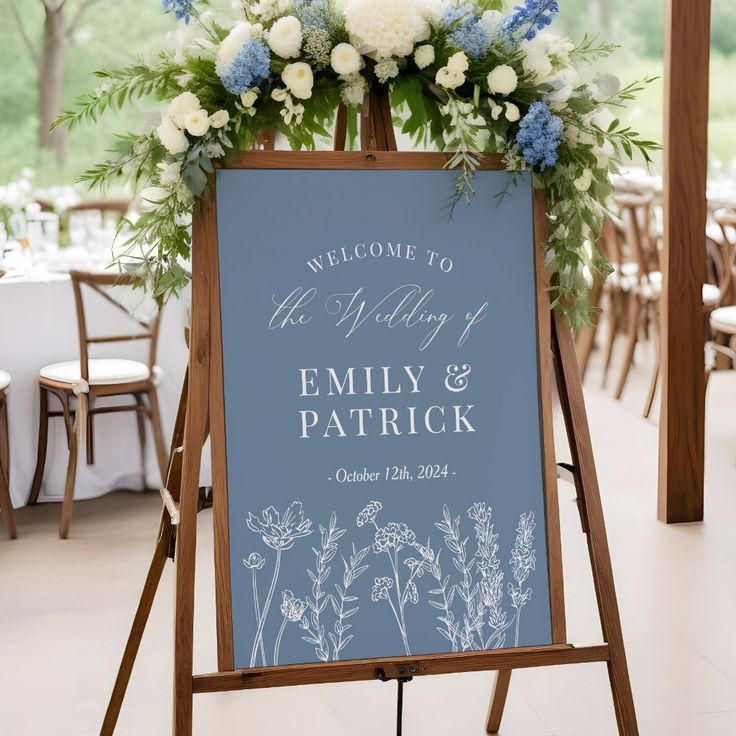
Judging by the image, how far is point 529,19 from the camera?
1.93 meters

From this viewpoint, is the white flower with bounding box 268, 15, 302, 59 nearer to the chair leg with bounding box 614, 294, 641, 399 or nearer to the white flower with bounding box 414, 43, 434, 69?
the white flower with bounding box 414, 43, 434, 69

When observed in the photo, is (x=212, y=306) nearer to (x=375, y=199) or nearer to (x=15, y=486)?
(x=375, y=199)

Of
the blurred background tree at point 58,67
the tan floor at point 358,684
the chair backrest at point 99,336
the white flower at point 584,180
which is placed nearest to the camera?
the white flower at point 584,180

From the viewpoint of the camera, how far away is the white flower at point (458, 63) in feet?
6.27

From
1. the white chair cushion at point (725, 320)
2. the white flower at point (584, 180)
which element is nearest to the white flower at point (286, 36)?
the white flower at point (584, 180)

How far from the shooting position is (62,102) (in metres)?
9.41

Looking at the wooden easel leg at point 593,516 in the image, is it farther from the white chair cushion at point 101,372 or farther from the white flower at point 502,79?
the white chair cushion at point 101,372

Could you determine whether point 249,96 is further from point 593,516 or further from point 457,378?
point 593,516

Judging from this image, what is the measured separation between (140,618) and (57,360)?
208cm

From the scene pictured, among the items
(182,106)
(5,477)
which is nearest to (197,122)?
(182,106)

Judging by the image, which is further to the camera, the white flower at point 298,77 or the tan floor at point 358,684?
the tan floor at point 358,684

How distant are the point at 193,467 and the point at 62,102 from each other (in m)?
8.14

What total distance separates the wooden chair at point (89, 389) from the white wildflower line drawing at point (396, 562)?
80.2 inches

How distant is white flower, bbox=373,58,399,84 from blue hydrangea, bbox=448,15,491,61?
10 centimetres
